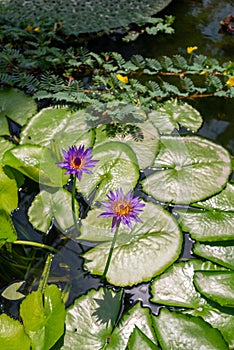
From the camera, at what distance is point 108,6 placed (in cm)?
234

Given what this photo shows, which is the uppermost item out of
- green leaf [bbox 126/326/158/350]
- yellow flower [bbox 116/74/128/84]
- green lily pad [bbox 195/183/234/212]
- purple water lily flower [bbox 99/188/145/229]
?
purple water lily flower [bbox 99/188/145/229]

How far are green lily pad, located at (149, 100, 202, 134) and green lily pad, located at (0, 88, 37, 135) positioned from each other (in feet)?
1.68

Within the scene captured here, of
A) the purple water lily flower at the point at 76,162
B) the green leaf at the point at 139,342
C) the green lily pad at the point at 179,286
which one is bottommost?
the green lily pad at the point at 179,286

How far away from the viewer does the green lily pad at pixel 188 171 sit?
1.40 metres

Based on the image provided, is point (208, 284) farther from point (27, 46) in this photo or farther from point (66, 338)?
point (27, 46)

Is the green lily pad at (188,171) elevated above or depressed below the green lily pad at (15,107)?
above

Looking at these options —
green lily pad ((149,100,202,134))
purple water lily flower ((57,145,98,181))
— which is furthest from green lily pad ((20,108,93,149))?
purple water lily flower ((57,145,98,181))

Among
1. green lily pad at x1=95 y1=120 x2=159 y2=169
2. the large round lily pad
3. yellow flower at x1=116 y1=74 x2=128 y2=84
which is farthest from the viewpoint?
the large round lily pad

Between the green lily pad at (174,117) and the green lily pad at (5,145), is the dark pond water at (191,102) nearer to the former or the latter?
the green lily pad at (174,117)

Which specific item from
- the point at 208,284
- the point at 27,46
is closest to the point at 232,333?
the point at 208,284

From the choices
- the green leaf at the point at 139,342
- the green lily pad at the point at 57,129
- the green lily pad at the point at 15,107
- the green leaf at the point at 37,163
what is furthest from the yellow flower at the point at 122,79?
the green leaf at the point at 139,342

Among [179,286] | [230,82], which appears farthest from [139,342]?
[230,82]

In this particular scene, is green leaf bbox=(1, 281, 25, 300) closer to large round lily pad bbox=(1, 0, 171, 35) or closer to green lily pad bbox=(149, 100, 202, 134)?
green lily pad bbox=(149, 100, 202, 134)

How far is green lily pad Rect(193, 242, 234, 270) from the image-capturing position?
1.23 meters
